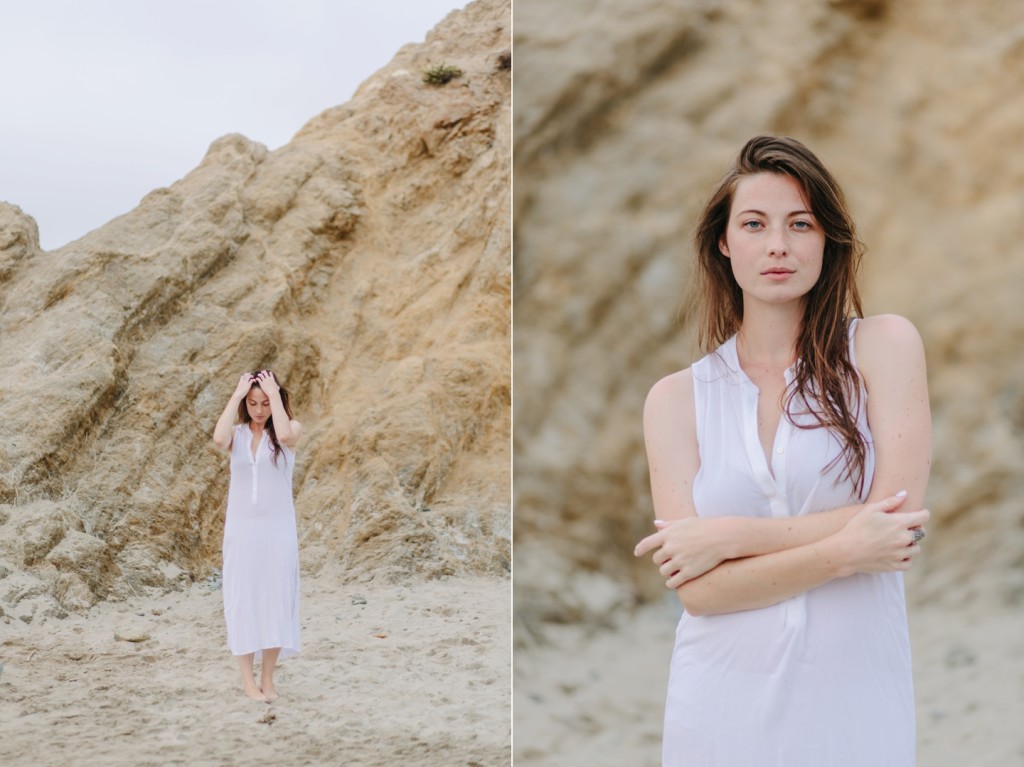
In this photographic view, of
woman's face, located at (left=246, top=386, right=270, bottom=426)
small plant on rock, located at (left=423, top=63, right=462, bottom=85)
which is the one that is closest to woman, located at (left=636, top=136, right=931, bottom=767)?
woman's face, located at (left=246, top=386, right=270, bottom=426)

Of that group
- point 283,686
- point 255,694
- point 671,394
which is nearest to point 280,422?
point 255,694

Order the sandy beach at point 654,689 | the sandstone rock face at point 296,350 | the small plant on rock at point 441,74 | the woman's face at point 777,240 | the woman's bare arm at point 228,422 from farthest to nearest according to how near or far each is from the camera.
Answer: the small plant on rock at point 441,74, the sandstone rock face at point 296,350, the woman's bare arm at point 228,422, the sandy beach at point 654,689, the woman's face at point 777,240

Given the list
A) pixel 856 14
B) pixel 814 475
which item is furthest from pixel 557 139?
pixel 814 475

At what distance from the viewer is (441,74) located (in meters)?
9.02

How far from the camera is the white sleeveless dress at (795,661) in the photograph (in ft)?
3.59

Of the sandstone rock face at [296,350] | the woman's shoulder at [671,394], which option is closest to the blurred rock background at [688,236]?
the woman's shoulder at [671,394]

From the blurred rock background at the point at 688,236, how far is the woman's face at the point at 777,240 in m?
0.62

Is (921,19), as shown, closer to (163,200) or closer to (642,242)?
(642,242)

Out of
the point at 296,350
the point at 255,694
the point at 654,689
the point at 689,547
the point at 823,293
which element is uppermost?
the point at 296,350

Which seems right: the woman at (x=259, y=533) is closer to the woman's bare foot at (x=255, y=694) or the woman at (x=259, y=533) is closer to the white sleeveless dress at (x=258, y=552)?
the white sleeveless dress at (x=258, y=552)

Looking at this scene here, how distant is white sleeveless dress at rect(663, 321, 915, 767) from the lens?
3.59ft

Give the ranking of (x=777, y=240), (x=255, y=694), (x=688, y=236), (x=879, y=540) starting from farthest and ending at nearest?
(x=255, y=694) < (x=688, y=236) < (x=777, y=240) < (x=879, y=540)

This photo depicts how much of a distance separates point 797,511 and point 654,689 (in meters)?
0.77

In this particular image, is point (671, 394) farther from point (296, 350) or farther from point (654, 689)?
point (296, 350)
